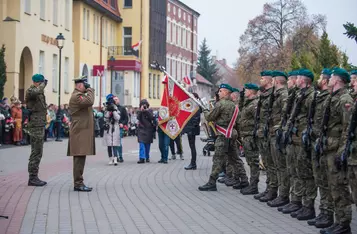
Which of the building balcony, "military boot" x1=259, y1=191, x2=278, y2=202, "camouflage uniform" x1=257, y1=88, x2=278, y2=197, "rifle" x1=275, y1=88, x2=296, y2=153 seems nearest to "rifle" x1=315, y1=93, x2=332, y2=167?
"rifle" x1=275, y1=88, x2=296, y2=153

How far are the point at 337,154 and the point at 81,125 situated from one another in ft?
19.7

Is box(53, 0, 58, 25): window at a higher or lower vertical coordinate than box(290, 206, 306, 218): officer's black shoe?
higher

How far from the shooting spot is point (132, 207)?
11.6 meters

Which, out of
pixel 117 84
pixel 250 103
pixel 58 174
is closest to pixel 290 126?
pixel 250 103

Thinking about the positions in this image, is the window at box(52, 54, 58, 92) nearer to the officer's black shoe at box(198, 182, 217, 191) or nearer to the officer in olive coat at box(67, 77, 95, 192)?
the officer in olive coat at box(67, 77, 95, 192)

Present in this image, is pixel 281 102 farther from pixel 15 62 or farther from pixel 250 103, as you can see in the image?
pixel 15 62

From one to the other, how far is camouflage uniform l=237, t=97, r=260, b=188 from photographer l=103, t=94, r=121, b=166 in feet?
22.5

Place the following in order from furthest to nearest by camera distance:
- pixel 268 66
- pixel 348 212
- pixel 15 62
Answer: pixel 268 66 < pixel 15 62 < pixel 348 212

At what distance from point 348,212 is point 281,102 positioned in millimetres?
3159

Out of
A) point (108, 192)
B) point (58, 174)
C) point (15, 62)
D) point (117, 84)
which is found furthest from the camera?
point (117, 84)

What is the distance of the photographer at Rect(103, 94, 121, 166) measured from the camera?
20.3 meters

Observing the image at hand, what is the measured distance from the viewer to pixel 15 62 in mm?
34562

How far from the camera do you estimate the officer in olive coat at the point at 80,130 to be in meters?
13.5

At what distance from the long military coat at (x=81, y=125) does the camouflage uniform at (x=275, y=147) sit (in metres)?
3.46
